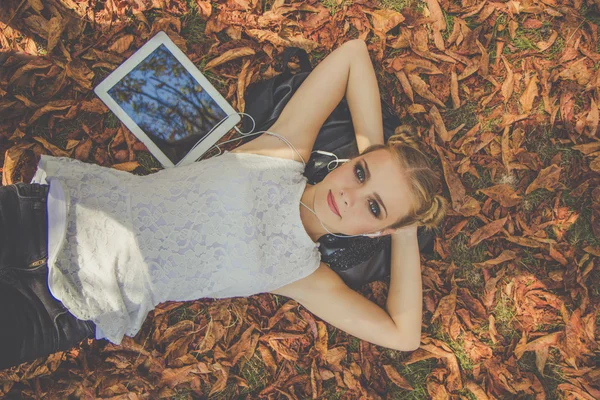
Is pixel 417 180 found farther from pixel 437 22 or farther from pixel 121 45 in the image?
pixel 121 45

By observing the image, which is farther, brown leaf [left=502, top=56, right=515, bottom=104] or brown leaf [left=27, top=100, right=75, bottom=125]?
brown leaf [left=502, top=56, right=515, bottom=104]

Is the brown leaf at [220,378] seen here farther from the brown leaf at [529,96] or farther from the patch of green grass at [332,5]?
the brown leaf at [529,96]

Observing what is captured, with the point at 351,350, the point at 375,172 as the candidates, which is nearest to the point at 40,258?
the point at 375,172

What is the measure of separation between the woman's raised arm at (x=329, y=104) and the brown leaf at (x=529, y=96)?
1.45m

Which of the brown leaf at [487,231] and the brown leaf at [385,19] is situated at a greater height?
the brown leaf at [385,19]

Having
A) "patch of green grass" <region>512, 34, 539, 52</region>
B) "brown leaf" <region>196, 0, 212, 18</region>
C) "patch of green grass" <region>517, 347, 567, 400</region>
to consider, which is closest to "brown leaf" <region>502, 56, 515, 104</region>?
"patch of green grass" <region>512, 34, 539, 52</region>

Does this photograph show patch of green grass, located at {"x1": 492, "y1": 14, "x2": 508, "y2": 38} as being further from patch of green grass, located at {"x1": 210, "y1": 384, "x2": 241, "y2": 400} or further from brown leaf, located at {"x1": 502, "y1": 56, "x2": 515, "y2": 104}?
patch of green grass, located at {"x1": 210, "y1": 384, "x2": 241, "y2": 400}

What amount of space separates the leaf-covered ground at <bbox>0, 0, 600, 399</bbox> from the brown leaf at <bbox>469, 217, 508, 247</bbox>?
12 millimetres

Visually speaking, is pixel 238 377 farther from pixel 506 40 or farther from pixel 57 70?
pixel 506 40

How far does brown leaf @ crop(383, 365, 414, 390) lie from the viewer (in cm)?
371

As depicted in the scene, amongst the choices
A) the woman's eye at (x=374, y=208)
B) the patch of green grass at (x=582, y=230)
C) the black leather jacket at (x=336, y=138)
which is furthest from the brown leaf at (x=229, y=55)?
the patch of green grass at (x=582, y=230)

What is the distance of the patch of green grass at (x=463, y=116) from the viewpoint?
12.9 ft

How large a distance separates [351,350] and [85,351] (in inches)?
82.8

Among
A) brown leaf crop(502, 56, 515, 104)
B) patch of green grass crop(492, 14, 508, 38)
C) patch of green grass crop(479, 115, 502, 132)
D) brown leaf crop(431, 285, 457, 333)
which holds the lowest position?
brown leaf crop(431, 285, 457, 333)
